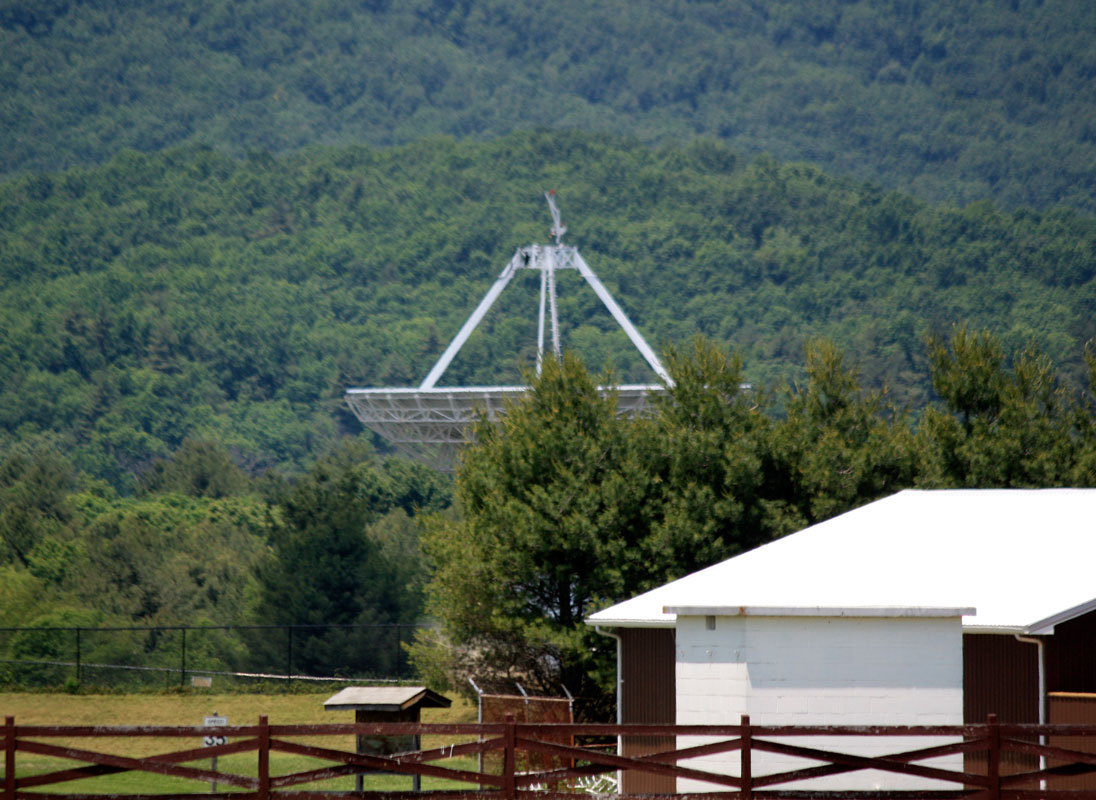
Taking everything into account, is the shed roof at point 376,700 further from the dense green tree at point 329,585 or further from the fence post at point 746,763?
the dense green tree at point 329,585

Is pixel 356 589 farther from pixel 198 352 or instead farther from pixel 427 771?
pixel 198 352

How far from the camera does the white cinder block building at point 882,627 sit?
20141mm

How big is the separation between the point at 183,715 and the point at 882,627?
2297 centimetres

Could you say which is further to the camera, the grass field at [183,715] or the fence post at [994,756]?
the grass field at [183,715]

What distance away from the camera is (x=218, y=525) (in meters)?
87.4

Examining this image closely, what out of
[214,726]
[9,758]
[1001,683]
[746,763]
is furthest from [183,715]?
[746,763]

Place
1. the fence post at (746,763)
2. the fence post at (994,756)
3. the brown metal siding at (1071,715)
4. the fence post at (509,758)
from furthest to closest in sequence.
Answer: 1. the brown metal siding at (1071,715)
2. the fence post at (746,763)
3. the fence post at (994,756)
4. the fence post at (509,758)

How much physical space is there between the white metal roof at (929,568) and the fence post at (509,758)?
16.0 ft

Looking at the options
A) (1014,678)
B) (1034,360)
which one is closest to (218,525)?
(1034,360)

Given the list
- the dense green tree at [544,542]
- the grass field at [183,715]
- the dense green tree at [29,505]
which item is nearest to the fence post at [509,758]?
the grass field at [183,715]

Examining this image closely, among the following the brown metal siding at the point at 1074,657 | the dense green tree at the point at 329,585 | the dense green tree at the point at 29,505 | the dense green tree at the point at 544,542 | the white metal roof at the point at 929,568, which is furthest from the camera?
the dense green tree at the point at 29,505

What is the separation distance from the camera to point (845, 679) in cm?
2019

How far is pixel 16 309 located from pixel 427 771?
193 metres

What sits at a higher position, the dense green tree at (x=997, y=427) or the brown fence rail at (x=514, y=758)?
the dense green tree at (x=997, y=427)
